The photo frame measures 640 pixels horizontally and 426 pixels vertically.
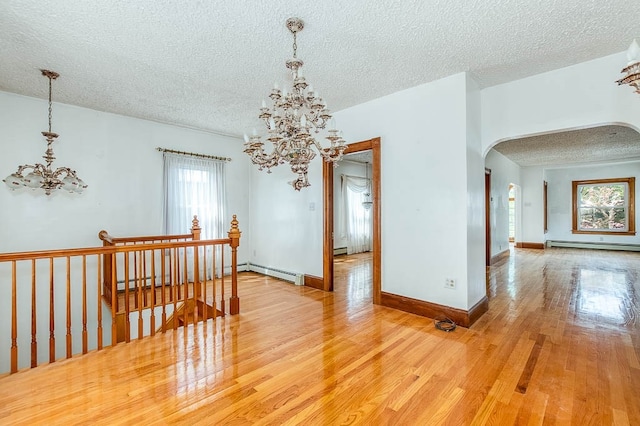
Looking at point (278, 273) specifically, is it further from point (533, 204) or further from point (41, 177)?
point (533, 204)

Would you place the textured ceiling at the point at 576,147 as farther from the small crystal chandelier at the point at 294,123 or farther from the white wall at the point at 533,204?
the small crystal chandelier at the point at 294,123

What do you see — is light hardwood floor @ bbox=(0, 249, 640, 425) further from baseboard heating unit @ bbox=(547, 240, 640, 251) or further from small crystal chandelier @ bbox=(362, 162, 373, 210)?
baseboard heating unit @ bbox=(547, 240, 640, 251)

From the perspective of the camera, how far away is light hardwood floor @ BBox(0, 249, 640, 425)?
184 cm

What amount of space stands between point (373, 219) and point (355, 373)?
2188mm

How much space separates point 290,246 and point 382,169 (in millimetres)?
2358

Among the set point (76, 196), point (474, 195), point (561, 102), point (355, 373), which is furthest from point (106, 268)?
point (561, 102)

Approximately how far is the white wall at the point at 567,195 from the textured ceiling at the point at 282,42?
8.85m

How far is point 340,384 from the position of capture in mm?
2156

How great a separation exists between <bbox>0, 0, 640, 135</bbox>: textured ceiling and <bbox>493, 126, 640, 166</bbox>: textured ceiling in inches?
93.5

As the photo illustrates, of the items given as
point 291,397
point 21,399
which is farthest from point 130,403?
point 291,397

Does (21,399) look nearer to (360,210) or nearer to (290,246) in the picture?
(290,246)

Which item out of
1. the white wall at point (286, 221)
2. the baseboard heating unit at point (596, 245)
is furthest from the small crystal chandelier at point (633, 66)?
the baseboard heating unit at point (596, 245)

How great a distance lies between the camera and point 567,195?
9898 mm

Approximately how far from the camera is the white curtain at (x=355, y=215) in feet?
27.8
